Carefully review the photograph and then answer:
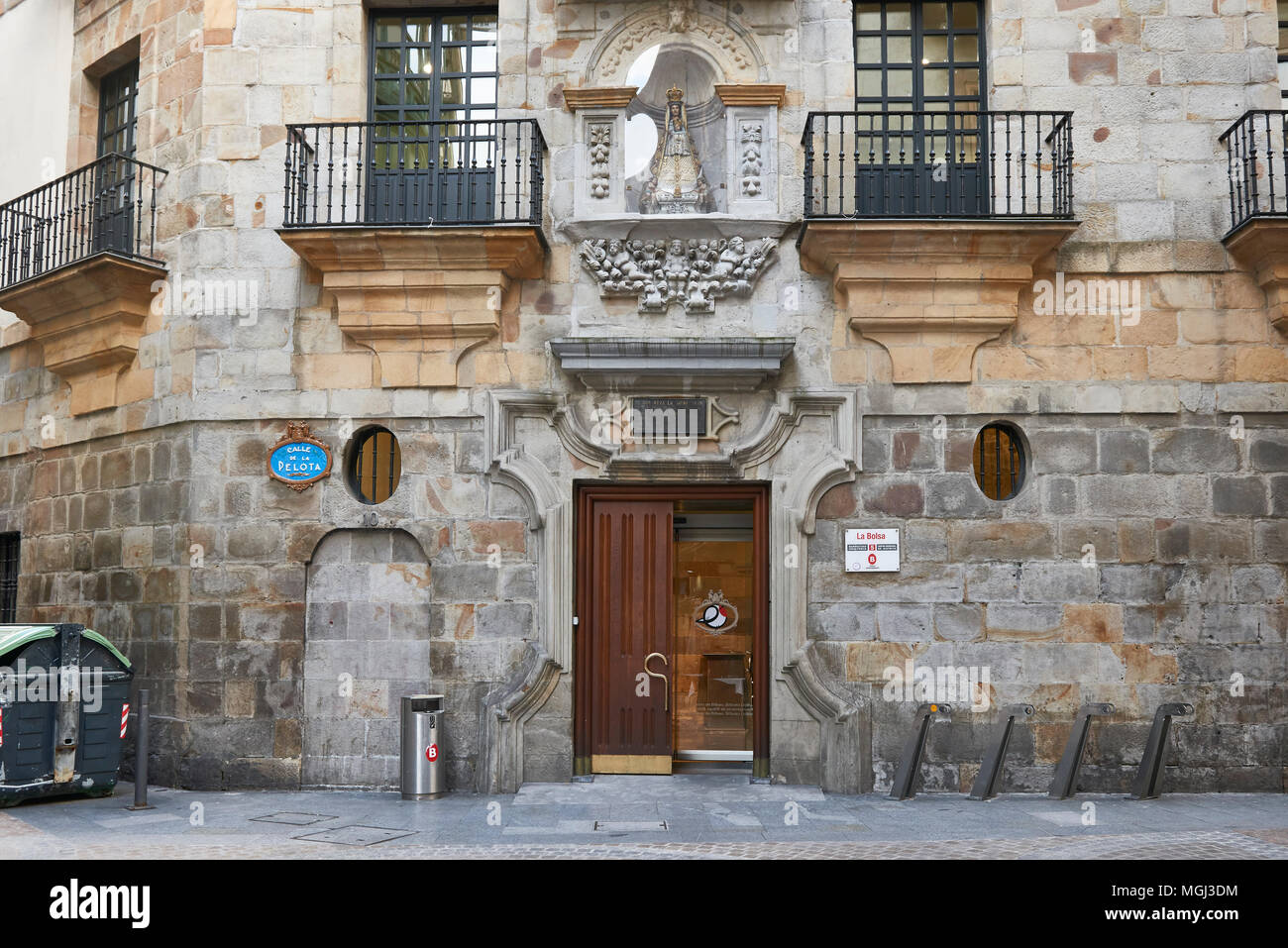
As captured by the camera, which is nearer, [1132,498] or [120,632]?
[1132,498]

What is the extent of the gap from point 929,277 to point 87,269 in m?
8.41

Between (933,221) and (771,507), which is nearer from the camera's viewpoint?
(933,221)

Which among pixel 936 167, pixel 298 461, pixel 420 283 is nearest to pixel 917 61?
pixel 936 167

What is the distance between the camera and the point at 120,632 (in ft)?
38.8

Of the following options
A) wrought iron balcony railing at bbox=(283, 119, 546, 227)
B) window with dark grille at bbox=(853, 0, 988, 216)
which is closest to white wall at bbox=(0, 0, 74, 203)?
wrought iron balcony railing at bbox=(283, 119, 546, 227)

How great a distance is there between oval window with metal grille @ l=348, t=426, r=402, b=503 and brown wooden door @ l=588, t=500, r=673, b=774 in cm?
204

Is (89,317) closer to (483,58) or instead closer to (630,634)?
(483,58)

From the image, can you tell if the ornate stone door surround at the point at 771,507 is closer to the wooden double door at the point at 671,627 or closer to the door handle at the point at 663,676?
the wooden double door at the point at 671,627

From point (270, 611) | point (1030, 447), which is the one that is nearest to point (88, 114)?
point (270, 611)

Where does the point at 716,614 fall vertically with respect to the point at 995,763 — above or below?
above

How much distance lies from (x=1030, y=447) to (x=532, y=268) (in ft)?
16.8

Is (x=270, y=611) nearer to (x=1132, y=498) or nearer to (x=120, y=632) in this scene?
(x=120, y=632)

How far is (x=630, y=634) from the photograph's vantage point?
36.7ft

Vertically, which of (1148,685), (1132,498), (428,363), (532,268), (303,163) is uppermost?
(303,163)
